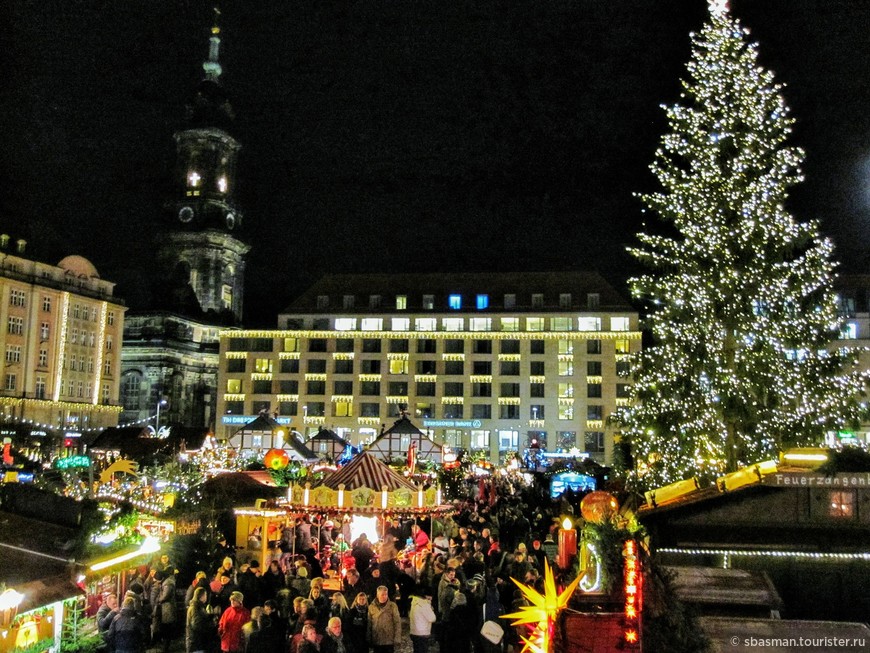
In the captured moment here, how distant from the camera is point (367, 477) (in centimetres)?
2030

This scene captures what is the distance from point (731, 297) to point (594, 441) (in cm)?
5080

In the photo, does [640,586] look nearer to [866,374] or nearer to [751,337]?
[751,337]

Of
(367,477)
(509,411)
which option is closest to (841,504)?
(367,477)

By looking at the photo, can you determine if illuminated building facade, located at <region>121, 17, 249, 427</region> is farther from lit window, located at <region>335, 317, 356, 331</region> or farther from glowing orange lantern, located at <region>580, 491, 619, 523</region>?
glowing orange lantern, located at <region>580, 491, 619, 523</region>

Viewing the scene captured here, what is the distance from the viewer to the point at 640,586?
→ 8.02 m

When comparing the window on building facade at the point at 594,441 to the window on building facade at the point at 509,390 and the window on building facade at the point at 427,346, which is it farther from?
the window on building facade at the point at 427,346

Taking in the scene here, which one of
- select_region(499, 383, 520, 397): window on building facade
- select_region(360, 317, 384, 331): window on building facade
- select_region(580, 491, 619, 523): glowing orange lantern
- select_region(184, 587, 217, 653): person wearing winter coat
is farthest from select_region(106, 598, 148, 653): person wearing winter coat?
select_region(360, 317, 384, 331): window on building facade

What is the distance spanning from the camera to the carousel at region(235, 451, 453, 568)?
20016 mm

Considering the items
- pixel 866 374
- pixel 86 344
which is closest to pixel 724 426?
pixel 866 374

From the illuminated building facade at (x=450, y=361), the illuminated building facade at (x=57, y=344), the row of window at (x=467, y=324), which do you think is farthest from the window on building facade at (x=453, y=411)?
the illuminated building facade at (x=57, y=344)

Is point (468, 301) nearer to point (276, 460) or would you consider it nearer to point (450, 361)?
point (450, 361)

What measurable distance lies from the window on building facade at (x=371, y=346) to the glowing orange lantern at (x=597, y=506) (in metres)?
66.2

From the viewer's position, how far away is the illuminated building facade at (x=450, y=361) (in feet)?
241

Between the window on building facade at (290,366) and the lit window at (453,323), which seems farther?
the window on building facade at (290,366)
